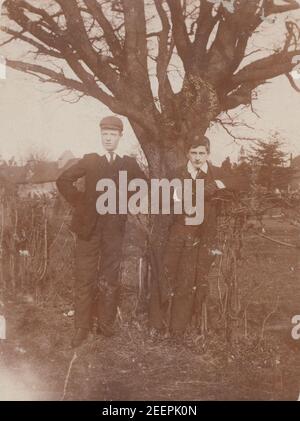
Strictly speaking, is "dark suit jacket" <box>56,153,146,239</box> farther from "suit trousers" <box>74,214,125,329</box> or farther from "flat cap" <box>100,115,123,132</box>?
"flat cap" <box>100,115,123,132</box>

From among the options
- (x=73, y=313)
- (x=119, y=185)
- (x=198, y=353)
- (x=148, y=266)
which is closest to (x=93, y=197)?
(x=119, y=185)

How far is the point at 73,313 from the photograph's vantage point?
493cm

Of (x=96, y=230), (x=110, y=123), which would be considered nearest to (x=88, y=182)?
(x=96, y=230)

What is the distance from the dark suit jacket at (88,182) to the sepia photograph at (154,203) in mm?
10

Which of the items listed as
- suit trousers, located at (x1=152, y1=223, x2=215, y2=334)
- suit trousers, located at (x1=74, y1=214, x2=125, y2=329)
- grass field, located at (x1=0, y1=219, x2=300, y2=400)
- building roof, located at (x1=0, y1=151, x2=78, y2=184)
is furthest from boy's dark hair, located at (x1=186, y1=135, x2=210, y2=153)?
building roof, located at (x1=0, y1=151, x2=78, y2=184)

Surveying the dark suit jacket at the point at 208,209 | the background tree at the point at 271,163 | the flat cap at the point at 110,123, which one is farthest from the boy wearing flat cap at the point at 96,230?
the background tree at the point at 271,163

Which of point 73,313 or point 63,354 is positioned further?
point 73,313

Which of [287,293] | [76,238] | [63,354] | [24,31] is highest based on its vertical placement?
[24,31]

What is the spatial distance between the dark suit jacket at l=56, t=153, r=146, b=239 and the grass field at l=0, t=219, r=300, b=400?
0.58m

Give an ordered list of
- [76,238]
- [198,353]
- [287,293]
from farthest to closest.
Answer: [287,293]
[76,238]
[198,353]

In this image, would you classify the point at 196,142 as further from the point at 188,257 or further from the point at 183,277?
the point at 183,277

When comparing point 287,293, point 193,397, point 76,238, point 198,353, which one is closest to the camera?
point 193,397
